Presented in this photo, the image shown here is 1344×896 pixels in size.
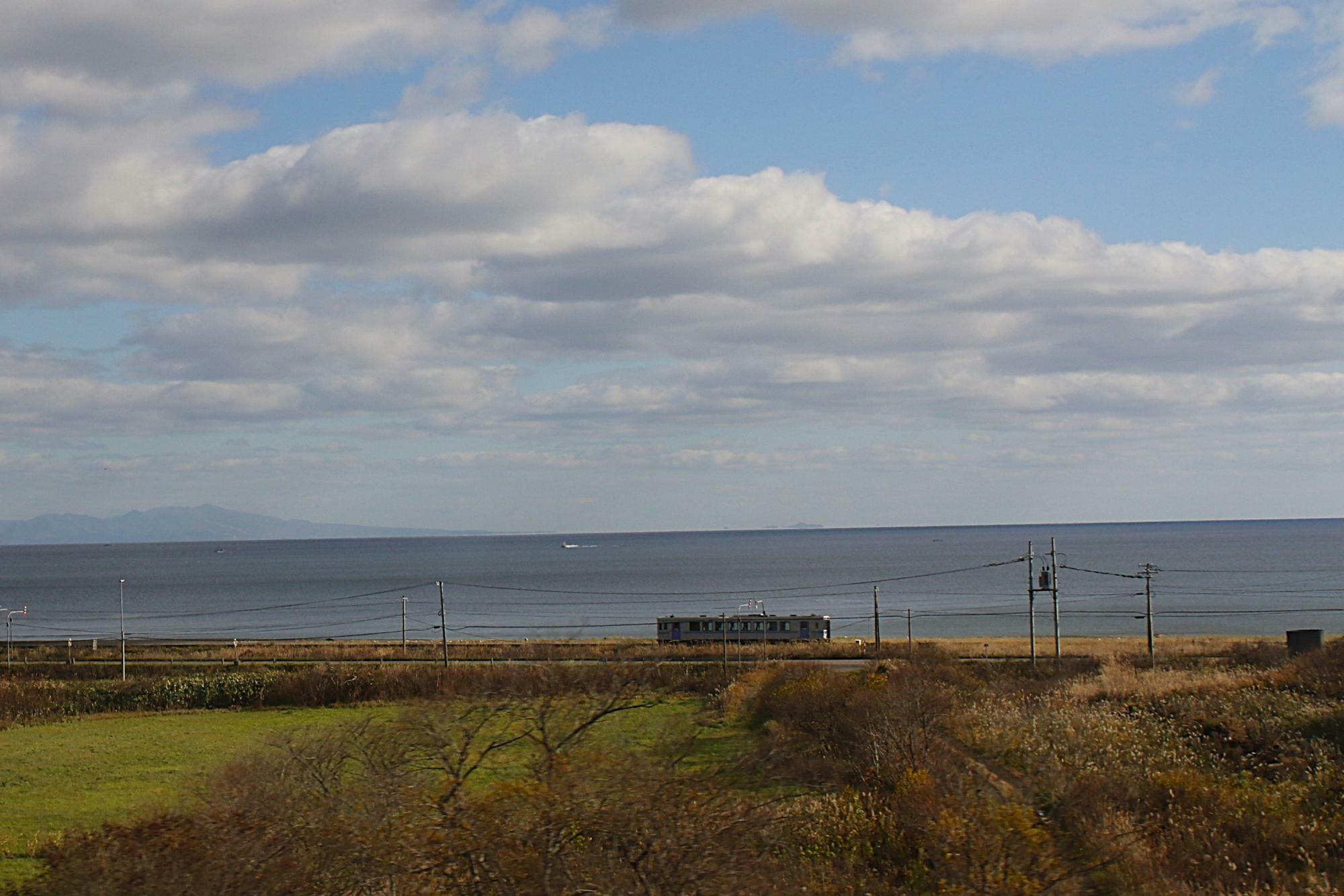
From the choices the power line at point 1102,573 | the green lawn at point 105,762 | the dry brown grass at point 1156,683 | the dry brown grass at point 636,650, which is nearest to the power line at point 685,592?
the power line at point 1102,573

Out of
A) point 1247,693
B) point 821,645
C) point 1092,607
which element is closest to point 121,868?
point 1247,693

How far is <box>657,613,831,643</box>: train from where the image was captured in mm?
64125

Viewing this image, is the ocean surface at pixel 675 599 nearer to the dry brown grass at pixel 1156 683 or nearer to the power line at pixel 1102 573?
the power line at pixel 1102 573

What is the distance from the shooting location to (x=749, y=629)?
66562 millimetres

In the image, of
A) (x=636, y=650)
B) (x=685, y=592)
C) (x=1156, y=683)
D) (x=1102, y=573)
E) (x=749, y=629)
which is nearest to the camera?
(x=1156, y=683)

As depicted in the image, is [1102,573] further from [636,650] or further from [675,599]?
[636,650]

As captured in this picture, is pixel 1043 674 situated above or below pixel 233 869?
below

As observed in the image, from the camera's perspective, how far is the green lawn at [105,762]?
20688 millimetres

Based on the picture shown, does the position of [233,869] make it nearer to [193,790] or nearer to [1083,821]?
[193,790]

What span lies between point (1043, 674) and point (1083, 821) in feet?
82.3

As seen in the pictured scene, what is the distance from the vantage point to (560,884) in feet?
27.5

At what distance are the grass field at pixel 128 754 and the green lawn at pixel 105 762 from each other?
0.12 feet

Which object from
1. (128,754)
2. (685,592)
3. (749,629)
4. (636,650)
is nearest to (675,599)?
(685,592)

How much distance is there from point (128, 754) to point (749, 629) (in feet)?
132
